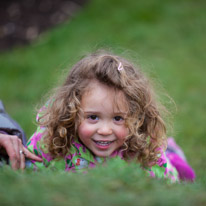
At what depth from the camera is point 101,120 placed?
2.78 m

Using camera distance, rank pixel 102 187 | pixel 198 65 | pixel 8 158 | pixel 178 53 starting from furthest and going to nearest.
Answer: pixel 178 53, pixel 198 65, pixel 8 158, pixel 102 187

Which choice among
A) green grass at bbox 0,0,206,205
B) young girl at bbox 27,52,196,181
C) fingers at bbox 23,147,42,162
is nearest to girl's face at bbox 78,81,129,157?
young girl at bbox 27,52,196,181

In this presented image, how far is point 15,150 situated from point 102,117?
0.74 meters

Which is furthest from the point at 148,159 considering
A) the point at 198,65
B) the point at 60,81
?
the point at 198,65

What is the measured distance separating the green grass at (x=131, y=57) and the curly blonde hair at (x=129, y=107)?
0.43m

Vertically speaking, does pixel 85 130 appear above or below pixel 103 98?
below

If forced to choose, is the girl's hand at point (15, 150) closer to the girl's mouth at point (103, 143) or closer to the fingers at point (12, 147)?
the fingers at point (12, 147)


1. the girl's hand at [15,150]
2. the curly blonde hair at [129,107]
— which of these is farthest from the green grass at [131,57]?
the girl's hand at [15,150]

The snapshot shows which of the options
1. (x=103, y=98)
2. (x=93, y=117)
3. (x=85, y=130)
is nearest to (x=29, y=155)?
(x=85, y=130)

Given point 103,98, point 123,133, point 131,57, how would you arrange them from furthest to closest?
1. point 131,57
2. point 123,133
3. point 103,98

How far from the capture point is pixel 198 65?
729 cm

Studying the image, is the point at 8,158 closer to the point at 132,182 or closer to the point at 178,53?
the point at 132,182

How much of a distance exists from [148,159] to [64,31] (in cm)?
583

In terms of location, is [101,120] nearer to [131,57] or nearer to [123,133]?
[123,133]
